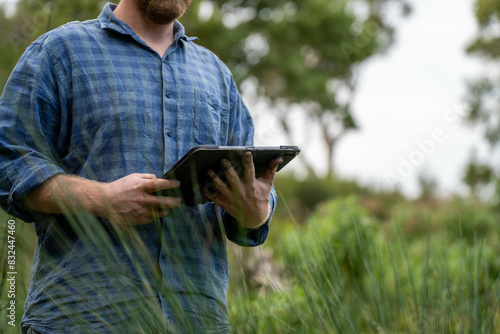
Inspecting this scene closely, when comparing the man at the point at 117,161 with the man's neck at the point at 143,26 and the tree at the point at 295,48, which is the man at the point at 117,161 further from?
the tree at the point at 295,48

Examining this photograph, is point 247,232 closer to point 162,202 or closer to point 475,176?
point 162,202

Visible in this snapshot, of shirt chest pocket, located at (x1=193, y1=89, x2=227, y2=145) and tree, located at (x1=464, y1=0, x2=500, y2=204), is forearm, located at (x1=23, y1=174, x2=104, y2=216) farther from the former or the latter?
tree, located at (x1=464, y1=0, x2=500, y2=204)

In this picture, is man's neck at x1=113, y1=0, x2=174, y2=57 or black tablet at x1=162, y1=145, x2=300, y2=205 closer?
black tablet at x1=162, y1=145, x2=300, y2=205

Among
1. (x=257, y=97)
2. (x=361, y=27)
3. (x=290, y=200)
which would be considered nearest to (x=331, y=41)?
(x=361, y=27)

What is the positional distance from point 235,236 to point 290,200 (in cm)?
853

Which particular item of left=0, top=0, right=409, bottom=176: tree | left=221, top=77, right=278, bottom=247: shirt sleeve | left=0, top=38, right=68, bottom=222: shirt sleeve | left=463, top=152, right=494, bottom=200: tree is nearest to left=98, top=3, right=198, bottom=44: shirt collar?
left=0, top=38, right=68, bottom=222: shirt sleeve

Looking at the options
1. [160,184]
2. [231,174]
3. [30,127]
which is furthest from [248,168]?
[30,127]

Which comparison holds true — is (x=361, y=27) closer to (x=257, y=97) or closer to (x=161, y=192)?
(x=257, y=97)

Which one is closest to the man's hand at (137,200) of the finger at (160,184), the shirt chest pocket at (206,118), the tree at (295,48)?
the finger at (160,184)

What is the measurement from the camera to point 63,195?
48.1 inches

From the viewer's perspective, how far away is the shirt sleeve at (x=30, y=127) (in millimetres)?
1319

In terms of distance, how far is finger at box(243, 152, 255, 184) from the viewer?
1225 millimetres

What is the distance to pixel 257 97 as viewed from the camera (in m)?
16.5

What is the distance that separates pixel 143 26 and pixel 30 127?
0.55 m
